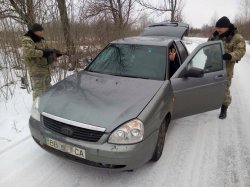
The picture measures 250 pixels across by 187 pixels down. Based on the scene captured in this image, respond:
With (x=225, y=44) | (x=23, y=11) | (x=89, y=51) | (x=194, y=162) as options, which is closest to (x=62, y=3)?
(x=23, y=11)

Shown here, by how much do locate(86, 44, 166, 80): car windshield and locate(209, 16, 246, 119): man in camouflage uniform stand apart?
1344mm

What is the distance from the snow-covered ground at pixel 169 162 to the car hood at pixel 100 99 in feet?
2.50

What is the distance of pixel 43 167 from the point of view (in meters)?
3.30

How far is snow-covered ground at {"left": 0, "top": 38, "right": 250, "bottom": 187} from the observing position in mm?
3080

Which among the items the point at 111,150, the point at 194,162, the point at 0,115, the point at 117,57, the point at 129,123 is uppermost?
the point at 117,57

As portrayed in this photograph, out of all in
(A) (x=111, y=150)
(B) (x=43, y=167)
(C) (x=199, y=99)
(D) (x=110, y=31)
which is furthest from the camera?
(D) (x=110, y=31)

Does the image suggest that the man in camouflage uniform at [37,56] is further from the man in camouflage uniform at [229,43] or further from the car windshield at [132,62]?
the man in camouflage uniform at [229,43]

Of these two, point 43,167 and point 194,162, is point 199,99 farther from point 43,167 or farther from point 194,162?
point 43,167

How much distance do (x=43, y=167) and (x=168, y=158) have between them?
5.57 ft

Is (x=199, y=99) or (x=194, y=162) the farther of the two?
(x=199, y=99)

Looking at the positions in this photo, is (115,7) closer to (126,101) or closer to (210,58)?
(210,58)

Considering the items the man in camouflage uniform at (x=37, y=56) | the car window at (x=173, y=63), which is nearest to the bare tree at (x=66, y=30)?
the man in camouflage uniform at (x=37, y=56)

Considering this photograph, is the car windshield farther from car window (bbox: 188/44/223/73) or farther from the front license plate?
the front license plate

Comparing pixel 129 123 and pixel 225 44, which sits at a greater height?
pixel 225 44
